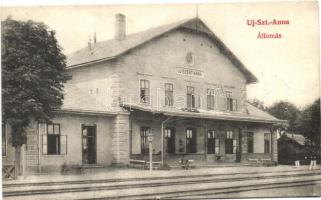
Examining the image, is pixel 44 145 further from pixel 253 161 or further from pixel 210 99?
pixel 253 161

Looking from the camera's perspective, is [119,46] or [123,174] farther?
[119,46]

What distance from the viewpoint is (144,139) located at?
21359 millimetres

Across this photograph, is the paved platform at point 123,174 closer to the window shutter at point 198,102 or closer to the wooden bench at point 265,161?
the wooden bench at point 265,161

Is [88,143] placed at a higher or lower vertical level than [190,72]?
lower

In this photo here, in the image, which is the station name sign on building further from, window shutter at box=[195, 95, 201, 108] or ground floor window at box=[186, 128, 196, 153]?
ground floor window at box=[186, 128, 196, 153]

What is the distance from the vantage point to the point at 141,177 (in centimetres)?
1706

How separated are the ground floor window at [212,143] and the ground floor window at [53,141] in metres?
6.90

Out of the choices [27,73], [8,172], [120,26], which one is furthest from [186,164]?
[27,73]

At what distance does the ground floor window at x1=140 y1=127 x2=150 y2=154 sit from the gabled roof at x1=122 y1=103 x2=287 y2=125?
877mm

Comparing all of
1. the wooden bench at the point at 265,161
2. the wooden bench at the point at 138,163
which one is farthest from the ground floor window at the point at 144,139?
the wooden bench at the point at 265,161

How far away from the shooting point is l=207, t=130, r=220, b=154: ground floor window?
926 inches

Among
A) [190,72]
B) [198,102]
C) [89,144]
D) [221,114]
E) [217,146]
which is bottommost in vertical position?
[217,146]

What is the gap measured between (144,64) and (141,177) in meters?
5.48

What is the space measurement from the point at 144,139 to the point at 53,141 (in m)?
3.93
